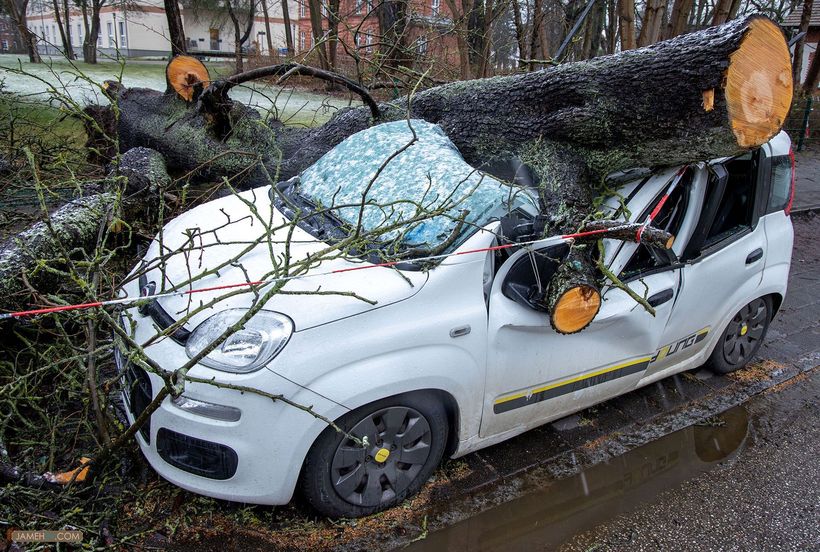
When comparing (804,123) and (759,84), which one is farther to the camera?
(804,123)

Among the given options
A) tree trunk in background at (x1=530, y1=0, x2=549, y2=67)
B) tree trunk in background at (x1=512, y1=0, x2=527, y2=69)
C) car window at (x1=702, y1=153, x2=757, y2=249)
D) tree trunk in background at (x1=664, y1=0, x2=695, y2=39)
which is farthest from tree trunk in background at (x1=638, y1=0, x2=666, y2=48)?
car window at (x1=702, y1=153, x2=757, y2=249)

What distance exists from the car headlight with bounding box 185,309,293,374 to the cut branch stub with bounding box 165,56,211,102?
3.82 metres

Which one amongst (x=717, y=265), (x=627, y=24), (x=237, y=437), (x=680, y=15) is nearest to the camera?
(x=237, y=437)

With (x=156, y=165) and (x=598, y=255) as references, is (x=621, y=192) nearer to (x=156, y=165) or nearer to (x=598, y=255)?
(x=598, y=255)

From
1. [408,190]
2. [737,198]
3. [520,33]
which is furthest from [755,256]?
[520,33]

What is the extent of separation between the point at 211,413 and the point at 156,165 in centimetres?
324

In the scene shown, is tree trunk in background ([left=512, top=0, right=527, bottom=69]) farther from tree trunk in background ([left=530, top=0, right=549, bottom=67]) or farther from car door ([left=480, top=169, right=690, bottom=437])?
car door ([left=480, top=169, right=690, bottom=437])

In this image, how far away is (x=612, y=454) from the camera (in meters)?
3.50

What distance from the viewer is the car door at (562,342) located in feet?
9.55

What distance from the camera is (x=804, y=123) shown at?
13.8 m

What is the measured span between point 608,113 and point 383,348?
6.89 ft

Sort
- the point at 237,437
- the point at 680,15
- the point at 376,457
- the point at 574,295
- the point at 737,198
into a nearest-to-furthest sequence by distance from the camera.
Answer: the point at 237,437 → the point at 376,457 → the point at 574,295 → the point at 737,198 → the point at 680,15

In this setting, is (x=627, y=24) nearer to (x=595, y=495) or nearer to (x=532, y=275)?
(x=532, y=275)

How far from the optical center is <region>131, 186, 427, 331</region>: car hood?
2.58 metres
